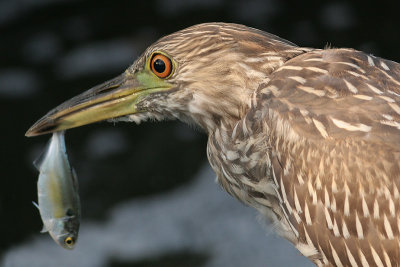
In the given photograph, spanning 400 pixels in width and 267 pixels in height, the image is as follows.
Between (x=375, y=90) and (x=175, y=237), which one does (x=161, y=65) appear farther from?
(x=175, y=237)

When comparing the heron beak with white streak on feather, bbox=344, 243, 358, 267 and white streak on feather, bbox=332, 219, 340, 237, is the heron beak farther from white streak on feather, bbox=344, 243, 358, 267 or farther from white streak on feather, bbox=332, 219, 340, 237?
white streak on feather, bbox=344, 243, 358, 267

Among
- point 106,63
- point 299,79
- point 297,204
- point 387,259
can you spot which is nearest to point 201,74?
point 299,79

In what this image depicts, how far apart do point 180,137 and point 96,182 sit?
0.98 metres

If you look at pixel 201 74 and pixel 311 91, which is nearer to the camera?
pixel 311 91

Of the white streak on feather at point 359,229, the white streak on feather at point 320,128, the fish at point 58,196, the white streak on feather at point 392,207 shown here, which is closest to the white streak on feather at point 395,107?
the white streak on feather at point 320,128

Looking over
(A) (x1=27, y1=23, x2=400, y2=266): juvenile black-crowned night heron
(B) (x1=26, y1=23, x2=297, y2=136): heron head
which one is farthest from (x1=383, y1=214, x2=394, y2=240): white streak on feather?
(B) (x1=26, y1=23, x2=297, y2=136): heron head

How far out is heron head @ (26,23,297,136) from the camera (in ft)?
16.1

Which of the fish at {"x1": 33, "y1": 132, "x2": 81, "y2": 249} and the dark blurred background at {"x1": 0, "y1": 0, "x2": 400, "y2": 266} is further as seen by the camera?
the dark blurred background at {"x1": 0, "y1": 0, "x2": 400, "y2": 266}

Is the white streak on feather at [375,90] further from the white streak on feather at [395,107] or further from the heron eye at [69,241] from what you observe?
the heron eye at [69,241]

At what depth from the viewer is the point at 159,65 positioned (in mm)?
5027

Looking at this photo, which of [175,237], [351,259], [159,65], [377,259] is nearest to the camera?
[377,259]

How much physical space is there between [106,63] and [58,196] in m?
4.31

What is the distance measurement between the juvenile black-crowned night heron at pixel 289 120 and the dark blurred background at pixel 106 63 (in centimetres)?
361

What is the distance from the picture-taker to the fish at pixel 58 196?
5.32m
